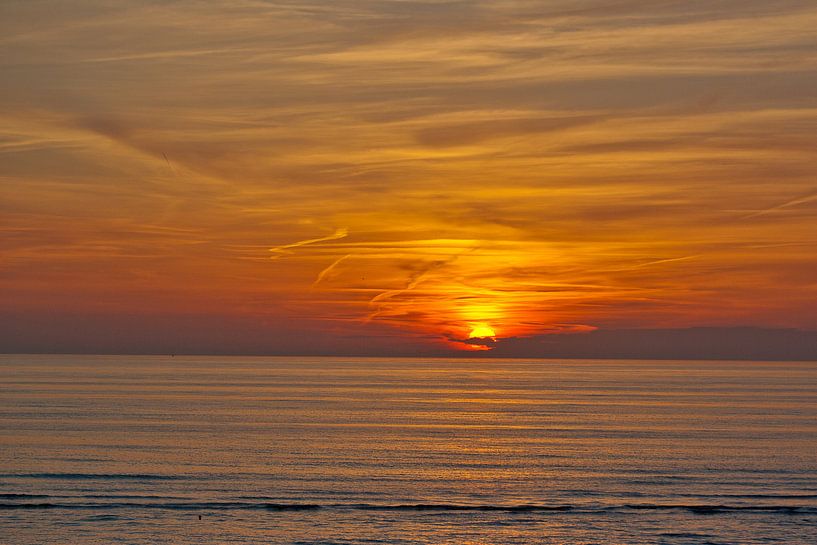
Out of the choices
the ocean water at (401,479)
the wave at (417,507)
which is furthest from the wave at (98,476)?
the wave at (417,507)

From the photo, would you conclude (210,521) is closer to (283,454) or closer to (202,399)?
(283,454)

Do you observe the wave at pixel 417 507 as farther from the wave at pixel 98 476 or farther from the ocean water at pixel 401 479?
the wave at pixel 98 476

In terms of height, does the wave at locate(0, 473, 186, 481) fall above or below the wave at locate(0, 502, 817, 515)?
above

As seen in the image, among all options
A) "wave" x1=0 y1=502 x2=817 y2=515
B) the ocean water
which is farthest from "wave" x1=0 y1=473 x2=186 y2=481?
"wave" x1=0 y1=502 x2=817 y2=515

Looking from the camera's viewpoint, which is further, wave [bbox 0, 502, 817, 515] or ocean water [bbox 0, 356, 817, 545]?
wave [bbox 0, 502, 817, 515]

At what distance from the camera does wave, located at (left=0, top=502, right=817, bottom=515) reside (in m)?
50.1

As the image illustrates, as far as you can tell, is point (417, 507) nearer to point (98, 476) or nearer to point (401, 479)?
point (401, 479)

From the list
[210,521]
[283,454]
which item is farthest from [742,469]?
[210,521]

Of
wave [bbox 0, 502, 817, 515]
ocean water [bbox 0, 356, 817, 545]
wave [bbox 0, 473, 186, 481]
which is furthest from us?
wave [bbox 0, 473, 186, 481]

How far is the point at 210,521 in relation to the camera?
47.1 metres

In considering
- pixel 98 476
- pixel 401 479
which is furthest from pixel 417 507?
pixel 98 476

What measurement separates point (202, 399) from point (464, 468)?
92.7 metres

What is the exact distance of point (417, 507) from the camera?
50875 mm

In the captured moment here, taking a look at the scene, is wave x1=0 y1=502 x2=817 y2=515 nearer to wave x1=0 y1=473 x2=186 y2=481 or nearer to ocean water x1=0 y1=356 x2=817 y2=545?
ocean water x1=0 y1=356 x2=817 y2=545
